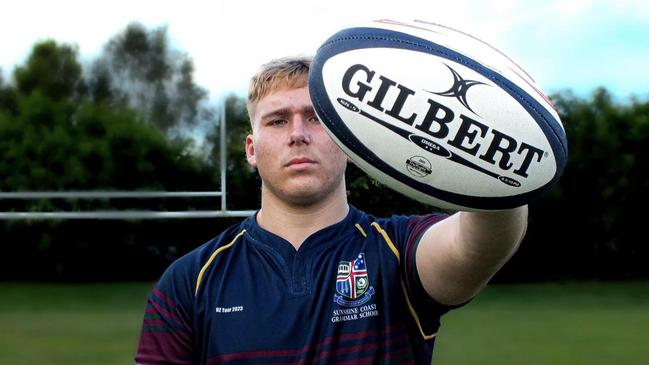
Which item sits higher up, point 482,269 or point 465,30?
point 465,30

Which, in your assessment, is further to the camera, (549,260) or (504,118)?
(549,260)

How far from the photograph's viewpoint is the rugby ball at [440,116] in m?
1.83

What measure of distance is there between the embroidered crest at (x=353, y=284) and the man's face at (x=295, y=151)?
16 centimetres

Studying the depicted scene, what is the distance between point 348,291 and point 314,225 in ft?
0.58

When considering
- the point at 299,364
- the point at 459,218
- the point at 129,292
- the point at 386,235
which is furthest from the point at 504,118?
the point at 129,292

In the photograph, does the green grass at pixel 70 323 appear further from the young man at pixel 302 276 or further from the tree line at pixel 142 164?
the young man at pixel 302 276

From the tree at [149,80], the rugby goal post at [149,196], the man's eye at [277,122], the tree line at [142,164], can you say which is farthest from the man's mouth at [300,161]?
the tree at [149,80]

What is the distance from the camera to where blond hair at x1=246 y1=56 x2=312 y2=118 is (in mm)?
2176

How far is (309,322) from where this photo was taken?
2094 mm

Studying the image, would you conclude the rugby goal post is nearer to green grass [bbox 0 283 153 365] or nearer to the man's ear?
green grass [bbox 0 283 153 365]

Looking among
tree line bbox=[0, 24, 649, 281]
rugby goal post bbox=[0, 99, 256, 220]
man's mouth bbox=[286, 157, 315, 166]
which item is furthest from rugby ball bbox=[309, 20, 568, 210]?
tree line bbox=[0, 24, 649, 281]

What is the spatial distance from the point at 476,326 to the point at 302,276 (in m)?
8.53

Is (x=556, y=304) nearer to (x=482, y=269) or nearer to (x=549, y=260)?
(x=549, y=260)

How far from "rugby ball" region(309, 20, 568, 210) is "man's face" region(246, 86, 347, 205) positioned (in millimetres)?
133
